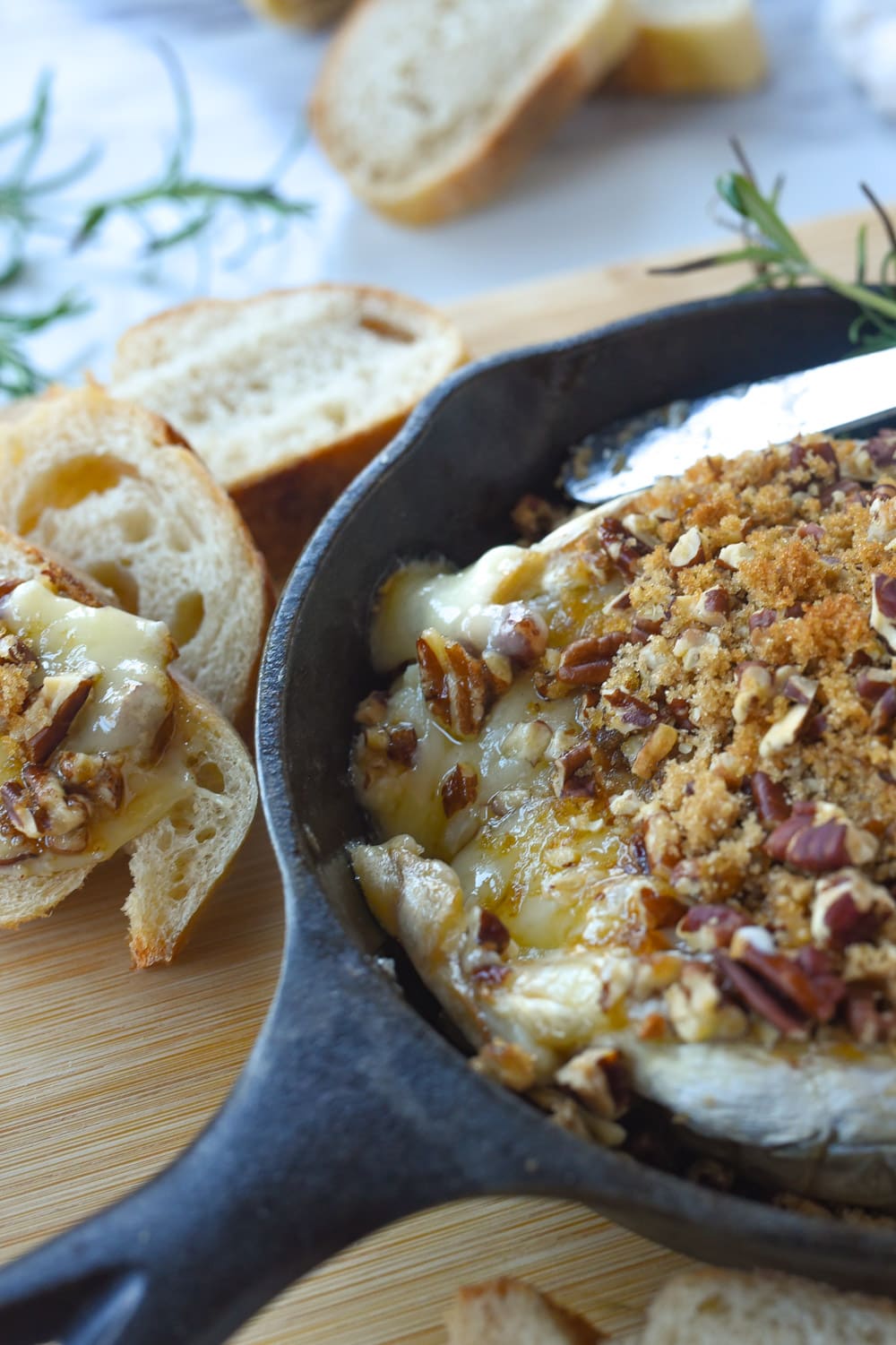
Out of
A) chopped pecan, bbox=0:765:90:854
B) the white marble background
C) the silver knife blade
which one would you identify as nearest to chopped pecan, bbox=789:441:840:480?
the silver knife blade

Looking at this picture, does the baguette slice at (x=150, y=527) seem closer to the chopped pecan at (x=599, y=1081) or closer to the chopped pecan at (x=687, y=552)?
the chopped pecan at (x=687, y=552)

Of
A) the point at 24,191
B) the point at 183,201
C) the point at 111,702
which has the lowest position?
the point at 111,702

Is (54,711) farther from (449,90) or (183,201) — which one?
(449,90)

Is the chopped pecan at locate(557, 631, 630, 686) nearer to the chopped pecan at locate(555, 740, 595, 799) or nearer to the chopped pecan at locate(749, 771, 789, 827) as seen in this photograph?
the chopped pecan at locate(555, 740, 595, 799)

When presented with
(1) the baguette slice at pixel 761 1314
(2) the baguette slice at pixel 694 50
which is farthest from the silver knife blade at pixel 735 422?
(2) the baguette slice at pixel 694 50

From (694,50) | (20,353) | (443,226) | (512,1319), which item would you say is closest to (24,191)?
(20,353)

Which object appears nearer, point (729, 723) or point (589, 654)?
point (729, 723)

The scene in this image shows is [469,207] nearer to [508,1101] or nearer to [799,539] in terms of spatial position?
[799,539]
